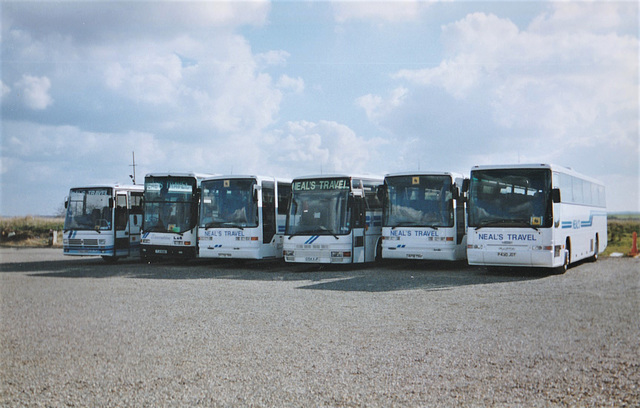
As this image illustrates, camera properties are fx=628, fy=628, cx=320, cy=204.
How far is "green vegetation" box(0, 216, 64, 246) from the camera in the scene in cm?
3944

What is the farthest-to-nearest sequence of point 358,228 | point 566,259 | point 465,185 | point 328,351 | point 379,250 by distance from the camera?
point 379,250
point 358,228
point 566,259
point 465,185
point 328,351

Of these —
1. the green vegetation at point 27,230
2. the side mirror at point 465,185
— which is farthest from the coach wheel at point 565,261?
the green vegetation at point 27,230

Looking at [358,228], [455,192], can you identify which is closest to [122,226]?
[358,228]

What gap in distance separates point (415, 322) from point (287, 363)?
320 centimetres

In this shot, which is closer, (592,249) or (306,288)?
(306,288)

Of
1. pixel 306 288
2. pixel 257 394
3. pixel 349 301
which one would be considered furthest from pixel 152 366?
pixel 306 288

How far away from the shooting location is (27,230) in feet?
135

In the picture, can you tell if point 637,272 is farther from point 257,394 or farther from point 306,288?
point 257,394

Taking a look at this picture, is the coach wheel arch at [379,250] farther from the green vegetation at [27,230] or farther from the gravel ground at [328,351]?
the green vegetation at [27,230]

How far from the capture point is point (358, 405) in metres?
6.04

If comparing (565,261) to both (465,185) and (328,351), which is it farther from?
(328,351)

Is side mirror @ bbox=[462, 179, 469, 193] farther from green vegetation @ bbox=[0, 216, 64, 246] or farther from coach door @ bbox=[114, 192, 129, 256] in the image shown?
green vegetation @ bbox=[0, 216, 64, 246]

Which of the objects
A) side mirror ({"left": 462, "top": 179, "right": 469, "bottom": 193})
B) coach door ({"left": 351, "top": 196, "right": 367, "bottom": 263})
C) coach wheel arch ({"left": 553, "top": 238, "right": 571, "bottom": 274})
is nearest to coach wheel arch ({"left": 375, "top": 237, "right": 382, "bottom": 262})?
coach door ({"left": 351, "top": 196, "right": 367, "bottom": 263})

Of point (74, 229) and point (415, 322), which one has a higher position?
point (74, 229)
